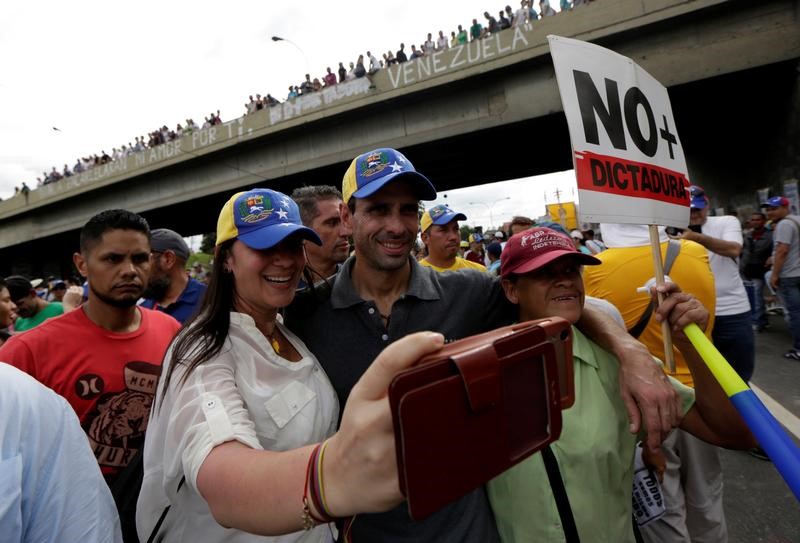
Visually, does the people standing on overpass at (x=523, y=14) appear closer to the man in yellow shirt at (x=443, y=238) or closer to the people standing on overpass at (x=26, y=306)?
the man in yellow shirt at (x=443, y=238)

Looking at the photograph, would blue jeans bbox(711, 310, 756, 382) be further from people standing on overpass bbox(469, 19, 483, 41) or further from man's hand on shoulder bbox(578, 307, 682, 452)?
people standing on overpass bbox(469, 19, 483, 41)

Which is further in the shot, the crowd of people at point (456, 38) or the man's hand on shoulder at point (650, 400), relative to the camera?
the crowd of people at point (456, 38)

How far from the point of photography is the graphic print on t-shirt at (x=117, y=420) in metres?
1.92

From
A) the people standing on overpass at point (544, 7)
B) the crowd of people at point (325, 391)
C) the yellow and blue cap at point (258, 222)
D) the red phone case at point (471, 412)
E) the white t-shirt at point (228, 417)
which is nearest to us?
the red phone case at point (471, 412)

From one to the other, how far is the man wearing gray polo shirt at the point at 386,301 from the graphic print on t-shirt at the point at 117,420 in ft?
3.03

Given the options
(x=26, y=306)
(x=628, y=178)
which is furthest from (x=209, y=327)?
(x=26, y=306)

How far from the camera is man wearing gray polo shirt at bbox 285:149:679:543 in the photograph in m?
1.65

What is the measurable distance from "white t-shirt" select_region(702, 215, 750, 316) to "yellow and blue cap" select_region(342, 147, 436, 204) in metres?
2.88

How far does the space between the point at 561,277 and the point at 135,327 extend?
7.42 feet

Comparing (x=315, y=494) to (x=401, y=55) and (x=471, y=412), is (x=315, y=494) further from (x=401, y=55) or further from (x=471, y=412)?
(x=401, y=55)

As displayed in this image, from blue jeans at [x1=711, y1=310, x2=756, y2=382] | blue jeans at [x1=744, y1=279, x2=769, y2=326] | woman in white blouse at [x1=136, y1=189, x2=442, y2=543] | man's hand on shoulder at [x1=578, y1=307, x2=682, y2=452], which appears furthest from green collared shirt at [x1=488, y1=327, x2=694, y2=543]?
blue jeans at [x1=744, y1=279, x2=769, y2=326]

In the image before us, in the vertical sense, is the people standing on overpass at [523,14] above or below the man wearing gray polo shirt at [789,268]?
above

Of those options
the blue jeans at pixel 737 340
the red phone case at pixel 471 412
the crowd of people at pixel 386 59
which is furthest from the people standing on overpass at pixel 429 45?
the red phone case at pixel 471 412

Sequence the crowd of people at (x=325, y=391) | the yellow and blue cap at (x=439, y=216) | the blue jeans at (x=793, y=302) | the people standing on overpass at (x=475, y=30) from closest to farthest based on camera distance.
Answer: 1. the crowd of people at (x=325, y=391)
2. the yellow and blue cap at (x=439, y=216)
3. the blue jeans at (x=793, y=302)
4. the people standing on overpass at (x=475, y=30)
